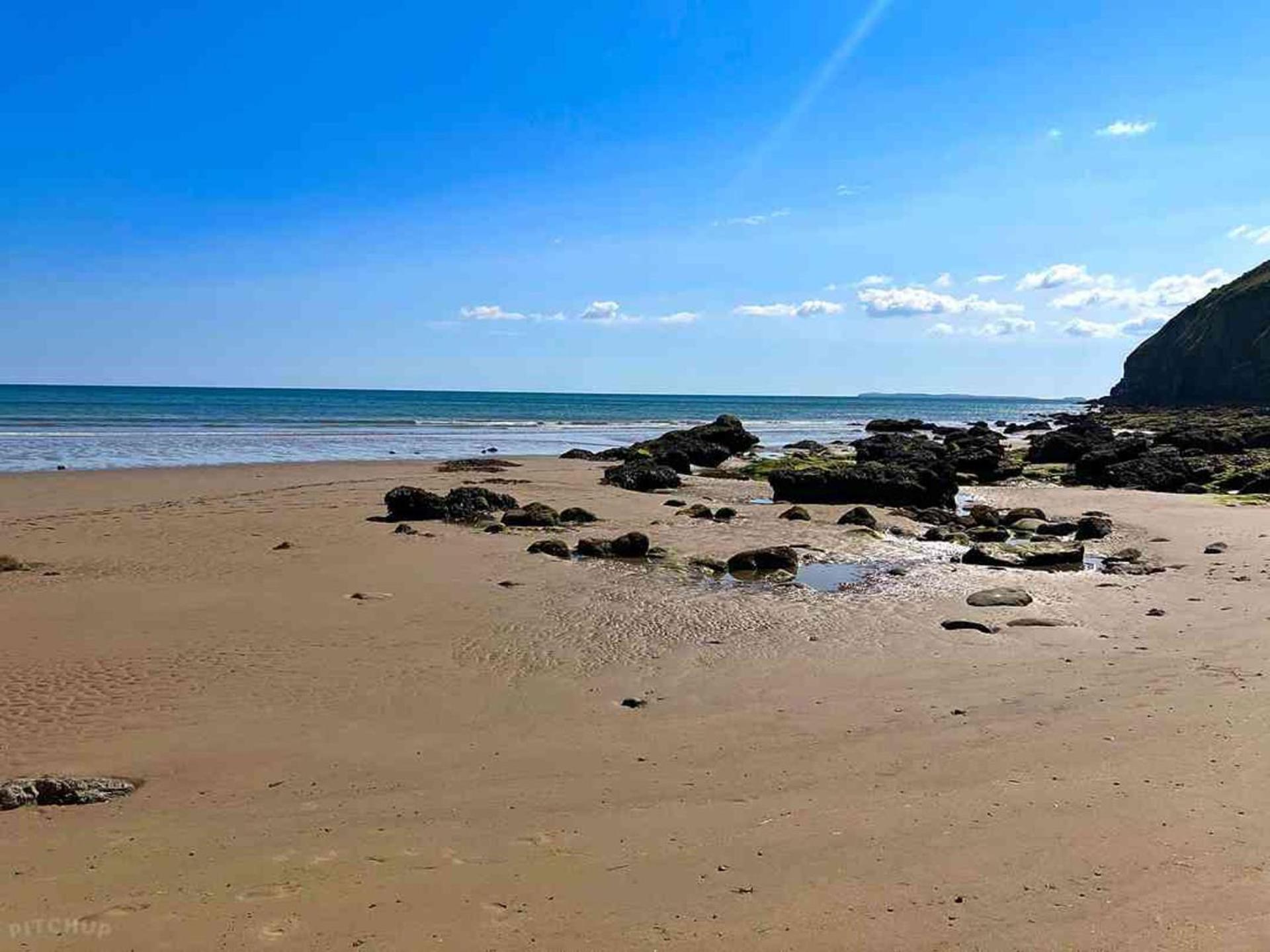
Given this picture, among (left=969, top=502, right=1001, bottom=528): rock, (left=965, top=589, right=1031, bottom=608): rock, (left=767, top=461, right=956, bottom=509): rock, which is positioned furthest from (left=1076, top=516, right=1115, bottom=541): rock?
(left=965, top=589, right=1031, bottom=608): rock

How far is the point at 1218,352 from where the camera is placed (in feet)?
304

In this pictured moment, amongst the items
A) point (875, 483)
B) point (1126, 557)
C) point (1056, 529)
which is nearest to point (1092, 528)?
point (1056, 529)

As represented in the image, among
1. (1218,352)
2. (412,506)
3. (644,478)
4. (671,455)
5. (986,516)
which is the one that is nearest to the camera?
(412,506)

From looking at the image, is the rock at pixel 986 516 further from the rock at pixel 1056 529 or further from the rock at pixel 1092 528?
the rock at pixel 1092 528

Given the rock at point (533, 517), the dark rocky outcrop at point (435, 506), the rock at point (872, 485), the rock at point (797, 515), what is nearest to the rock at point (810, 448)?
the rock at point (872, 485)

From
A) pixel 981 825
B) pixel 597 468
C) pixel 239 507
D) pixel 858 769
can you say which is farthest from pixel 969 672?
pixel 597 468

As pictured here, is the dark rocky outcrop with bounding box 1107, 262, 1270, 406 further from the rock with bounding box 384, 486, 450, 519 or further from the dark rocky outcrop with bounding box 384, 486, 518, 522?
the rock with bounding box 384, 486, 450, 519

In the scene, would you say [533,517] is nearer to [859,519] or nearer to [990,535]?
[859,519]

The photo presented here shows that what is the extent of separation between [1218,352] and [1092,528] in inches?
3617

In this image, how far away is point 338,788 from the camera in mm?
5969

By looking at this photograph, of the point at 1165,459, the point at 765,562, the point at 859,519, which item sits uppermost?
the point at 1165,459

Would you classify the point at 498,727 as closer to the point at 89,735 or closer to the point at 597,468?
the point at 89,735

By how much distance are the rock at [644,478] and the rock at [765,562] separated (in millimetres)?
11083

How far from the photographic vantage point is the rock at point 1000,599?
11.4 metres
